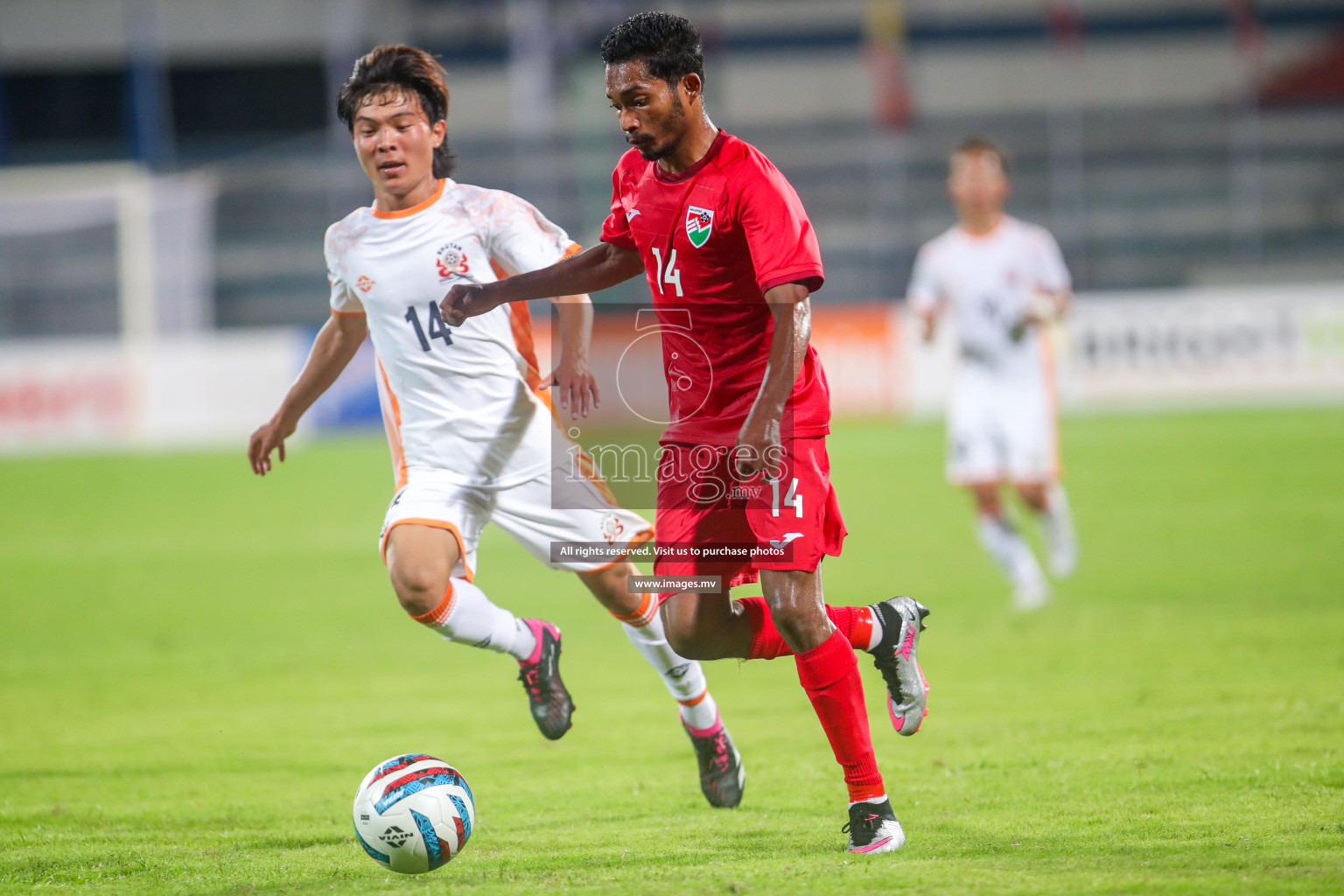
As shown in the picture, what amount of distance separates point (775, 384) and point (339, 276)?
74.8 inches

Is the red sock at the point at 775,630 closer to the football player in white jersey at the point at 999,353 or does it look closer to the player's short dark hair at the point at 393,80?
the player's short dark hair at the point at 393,80

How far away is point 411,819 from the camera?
409 centimetres

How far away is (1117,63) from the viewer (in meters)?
29.1

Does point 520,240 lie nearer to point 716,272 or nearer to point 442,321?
point 442,321

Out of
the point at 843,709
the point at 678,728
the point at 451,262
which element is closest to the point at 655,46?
the point at 451,262

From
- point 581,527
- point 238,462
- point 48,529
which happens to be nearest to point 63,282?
point 238,462

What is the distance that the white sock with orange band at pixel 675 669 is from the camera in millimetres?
5051

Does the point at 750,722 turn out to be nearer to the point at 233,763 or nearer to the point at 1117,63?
the point at 233,763

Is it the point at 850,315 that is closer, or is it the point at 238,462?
the point at 238,462

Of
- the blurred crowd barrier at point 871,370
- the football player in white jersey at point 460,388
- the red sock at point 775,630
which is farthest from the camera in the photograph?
the blurred crowd barrier at point 871,370

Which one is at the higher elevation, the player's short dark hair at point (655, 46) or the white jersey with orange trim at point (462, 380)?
the player's short dark hair at point (655, 46)

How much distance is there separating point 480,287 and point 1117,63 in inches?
1066

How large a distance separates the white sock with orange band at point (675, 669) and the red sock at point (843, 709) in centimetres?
82

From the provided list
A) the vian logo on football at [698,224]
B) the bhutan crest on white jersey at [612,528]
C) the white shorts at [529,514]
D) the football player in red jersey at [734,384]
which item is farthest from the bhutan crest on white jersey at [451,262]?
the vian logo on football at [698,224]
